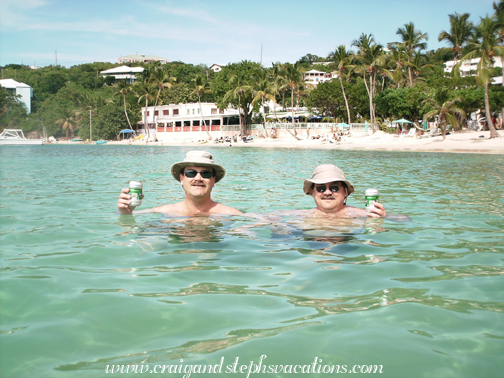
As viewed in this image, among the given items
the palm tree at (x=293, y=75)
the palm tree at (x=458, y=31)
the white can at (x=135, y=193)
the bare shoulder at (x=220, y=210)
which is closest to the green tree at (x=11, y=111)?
the palm tree at (x=293, y=75)

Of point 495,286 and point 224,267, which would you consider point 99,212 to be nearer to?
point 224,267

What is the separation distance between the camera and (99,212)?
7.60 meters

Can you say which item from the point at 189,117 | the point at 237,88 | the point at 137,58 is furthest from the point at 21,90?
the point at 137,58

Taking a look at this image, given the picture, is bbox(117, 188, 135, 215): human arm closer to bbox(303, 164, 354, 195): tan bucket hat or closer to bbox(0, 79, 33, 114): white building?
bbox(303, 164, 354, 195): tan bucket hat

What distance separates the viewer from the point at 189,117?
71938mm

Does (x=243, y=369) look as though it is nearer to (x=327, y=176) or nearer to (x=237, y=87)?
(x=327, y=176)

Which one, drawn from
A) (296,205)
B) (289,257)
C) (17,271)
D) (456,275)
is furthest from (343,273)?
(296,205)

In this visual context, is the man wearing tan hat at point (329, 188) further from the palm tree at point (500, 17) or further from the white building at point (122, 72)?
the white building at point (122, 72)

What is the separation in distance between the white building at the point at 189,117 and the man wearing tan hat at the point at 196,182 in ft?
201

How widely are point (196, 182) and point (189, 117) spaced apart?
67816mm

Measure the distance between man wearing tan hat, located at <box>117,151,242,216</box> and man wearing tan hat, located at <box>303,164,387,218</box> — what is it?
1.11 m

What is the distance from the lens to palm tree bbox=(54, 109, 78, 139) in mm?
90562

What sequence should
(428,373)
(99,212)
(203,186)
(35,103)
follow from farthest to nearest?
(35,103)
(99,212)
(203,186)
(428,373)

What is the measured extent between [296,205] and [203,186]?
10.5 feet
